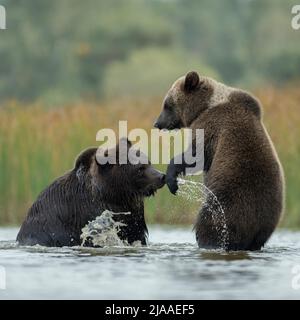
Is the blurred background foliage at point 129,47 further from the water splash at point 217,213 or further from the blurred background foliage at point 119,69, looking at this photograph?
the water splash at point 217,213

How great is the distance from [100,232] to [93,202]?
0.29 m

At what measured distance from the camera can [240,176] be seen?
883cm

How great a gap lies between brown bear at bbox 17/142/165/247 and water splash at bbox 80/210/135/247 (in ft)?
0.13

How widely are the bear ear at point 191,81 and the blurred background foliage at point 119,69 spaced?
3.33 metres

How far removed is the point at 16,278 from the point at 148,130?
21.6ft

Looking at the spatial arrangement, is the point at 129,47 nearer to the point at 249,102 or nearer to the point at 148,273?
the point at 249,102

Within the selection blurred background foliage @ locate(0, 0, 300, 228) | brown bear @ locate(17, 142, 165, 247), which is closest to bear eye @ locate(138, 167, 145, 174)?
brown bear @ locate(17, 142, 165, 247)

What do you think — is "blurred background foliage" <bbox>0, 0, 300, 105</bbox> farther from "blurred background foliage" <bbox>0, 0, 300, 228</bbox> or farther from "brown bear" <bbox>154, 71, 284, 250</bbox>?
"brown bear" <bbox>154, 71, 284, 250</bbox>

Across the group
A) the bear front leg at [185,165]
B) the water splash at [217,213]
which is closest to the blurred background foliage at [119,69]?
the bear front leg at [185,165]

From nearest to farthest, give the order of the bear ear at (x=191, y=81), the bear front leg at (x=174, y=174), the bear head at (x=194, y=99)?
the bear front leg at (x=174, y=174) < the bear head at (x=194, y=99) < the bear ear at (x=191, y=81)

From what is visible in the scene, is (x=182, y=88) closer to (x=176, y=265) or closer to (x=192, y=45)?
(x=176, y=265)

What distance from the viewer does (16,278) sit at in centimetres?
787

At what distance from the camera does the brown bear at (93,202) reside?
31.1ft

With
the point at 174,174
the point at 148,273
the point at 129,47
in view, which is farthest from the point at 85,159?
the point at 129,47
